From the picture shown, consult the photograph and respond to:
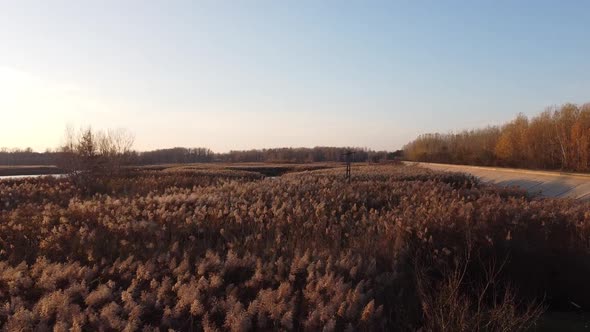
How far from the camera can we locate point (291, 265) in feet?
23.6

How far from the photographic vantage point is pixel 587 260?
10.9 metres

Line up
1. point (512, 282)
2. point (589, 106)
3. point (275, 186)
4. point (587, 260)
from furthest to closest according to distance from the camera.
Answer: point (589, 106) → point (275, 186) → point (587, 260) → point (512, 282)

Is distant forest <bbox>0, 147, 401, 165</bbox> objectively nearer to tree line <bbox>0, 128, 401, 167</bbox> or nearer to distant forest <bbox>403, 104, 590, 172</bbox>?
A: tree line <bbox>0, 128, 401, 167</bbox>

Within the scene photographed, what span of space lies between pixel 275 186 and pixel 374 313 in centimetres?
1148

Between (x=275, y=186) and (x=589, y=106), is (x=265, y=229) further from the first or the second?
(x=589, y=106)

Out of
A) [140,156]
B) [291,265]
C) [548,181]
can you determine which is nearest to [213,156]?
[140,156]

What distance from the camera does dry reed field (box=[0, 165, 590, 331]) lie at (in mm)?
5777

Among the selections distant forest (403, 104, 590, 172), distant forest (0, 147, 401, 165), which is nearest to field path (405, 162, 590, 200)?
distant forest (403, 104, 590, 172)

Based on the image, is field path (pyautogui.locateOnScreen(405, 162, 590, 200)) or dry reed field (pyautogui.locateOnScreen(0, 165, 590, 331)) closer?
dry reed field (pyautogui.locateOnScreen(0, 165, 590, 331))

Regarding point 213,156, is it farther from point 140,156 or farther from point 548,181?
point 548,181

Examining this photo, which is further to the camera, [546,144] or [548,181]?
[546,144]

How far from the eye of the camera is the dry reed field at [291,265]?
19.0 ft

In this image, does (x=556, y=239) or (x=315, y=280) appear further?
(x=556, y=239)

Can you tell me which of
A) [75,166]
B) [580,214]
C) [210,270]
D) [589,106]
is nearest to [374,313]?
[210,270]
